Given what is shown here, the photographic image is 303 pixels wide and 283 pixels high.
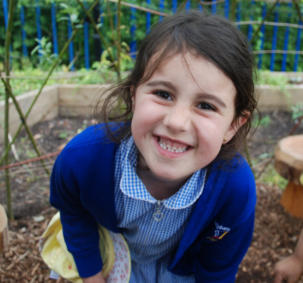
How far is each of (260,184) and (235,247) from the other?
1335 millimetres

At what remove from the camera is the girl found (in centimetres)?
93

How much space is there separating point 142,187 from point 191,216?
0.20 meters

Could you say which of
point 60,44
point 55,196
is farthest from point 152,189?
point 60,44

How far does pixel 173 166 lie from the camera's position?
101 centimetres

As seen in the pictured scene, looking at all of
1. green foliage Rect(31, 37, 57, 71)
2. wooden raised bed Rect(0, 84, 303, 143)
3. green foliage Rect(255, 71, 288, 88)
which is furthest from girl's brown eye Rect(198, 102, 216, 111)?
green foliage Rect(255, 71, 288, 88)

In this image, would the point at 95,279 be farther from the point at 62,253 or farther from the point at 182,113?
the point at 182,113

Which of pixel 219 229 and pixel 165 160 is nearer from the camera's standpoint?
pixel 165 160

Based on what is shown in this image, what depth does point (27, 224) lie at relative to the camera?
6.58ft

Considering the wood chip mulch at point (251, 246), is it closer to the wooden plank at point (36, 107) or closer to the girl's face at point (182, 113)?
the wooden plank at point (36, 107)

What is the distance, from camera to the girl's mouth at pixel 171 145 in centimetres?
97

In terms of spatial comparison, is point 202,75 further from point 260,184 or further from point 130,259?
point 260,184

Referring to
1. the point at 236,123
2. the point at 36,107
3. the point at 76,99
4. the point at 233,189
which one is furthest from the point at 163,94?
the point at 76,99

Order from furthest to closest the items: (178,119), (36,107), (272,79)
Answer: (272,79) < (36,107) < (178,119)

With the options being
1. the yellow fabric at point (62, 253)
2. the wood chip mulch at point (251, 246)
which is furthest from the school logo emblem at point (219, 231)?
the wood chip mulch at point (251, 246)
